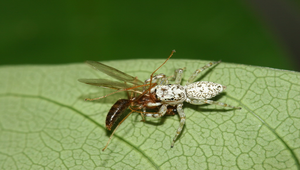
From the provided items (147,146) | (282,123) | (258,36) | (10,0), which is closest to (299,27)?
(258,36)

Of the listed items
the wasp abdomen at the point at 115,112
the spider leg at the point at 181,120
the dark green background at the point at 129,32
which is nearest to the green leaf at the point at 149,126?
the spider leg at the point at 181,120

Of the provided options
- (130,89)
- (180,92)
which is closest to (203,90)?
(180,92)

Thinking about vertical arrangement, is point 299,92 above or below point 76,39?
below

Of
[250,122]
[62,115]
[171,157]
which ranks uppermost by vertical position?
[250,122]

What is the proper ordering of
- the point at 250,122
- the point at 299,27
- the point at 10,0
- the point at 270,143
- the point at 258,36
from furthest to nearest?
the point at 10,0
the point at 258,36
the point at 299,27
the point at 250,122
the point at 270,143

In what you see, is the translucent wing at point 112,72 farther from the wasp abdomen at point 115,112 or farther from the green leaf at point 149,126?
the wasp abdomen at point 115,112

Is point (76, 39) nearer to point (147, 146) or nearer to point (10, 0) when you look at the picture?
point (10, 0)

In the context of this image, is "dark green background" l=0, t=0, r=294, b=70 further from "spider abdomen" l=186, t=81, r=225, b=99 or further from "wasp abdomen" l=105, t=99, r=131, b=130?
"wasp abdomen" l=105, t=99, r=131, b=130
